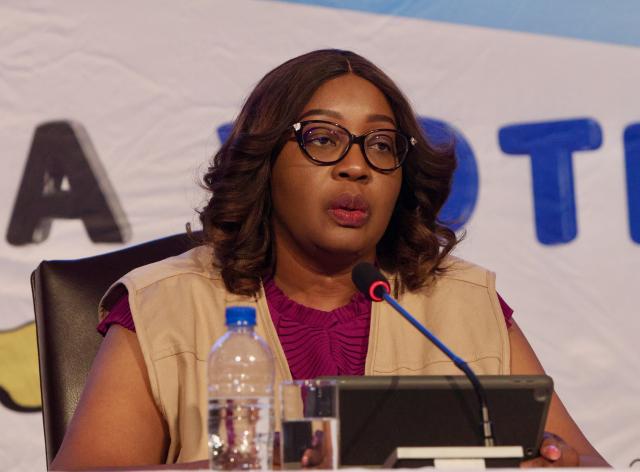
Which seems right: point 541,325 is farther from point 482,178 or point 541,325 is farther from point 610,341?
point 482,178

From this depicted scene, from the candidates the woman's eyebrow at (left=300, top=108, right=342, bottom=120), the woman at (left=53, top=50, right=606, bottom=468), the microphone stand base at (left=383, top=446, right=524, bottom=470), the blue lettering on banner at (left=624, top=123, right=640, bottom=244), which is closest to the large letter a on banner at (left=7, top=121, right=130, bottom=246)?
the woman at (left=53, top=50, right=606, bottom=468)

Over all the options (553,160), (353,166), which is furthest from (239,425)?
(553,160)

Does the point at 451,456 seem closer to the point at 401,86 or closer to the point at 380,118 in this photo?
the point at 380,118

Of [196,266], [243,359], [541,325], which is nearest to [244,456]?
[243,359]

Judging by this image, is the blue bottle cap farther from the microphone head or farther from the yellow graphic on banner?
the yellow graphic on banner

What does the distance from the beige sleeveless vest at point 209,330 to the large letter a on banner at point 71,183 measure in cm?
39

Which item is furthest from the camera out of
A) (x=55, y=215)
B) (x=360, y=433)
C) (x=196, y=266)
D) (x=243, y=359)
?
(x=55, y=215)

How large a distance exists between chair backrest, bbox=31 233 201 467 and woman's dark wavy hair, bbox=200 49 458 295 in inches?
9.8

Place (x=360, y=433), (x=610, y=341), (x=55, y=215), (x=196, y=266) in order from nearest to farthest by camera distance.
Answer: (x=360, y=433) < (x=196, y=266) < (x=55, y=215) < (x=610, y=341)

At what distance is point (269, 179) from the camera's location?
206cm

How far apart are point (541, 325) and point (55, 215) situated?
1.15 m

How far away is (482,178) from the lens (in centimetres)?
257

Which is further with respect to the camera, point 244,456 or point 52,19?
point 52,19

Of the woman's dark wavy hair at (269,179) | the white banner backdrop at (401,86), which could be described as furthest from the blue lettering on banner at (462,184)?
the woman's dark wavy hair at (269,179)
